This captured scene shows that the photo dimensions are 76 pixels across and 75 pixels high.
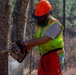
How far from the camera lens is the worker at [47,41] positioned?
5.45m

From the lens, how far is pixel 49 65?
582cm

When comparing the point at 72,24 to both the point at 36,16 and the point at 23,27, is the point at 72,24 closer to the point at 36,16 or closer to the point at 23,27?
the point at 23,27

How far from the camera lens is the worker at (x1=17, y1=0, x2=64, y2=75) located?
17.9ft

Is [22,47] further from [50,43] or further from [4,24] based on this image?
[4,24]

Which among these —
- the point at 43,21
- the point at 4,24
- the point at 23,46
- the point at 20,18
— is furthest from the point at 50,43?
the point at 20,18

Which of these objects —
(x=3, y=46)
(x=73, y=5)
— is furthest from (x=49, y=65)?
(x=73, y=5)

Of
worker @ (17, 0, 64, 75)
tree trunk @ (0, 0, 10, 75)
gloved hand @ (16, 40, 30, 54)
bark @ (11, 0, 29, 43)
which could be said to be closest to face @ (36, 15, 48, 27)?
worker @ (17, 0, 64, 75)

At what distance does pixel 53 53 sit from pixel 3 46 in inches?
50.3

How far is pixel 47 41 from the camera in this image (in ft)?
18.1

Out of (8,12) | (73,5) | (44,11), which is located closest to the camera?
(44,11)

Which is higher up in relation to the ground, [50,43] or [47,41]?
[47,41]

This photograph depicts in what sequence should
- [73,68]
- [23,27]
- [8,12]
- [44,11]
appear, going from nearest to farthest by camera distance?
[44,11] < [8,12] < [23,27] < [73,68]

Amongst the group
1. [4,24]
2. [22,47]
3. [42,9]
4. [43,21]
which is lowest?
[4,24]

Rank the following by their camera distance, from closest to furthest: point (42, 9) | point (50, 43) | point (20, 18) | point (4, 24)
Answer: point (42, 9) → point (50, 43) → point (4, 24) → point (20, 18)
